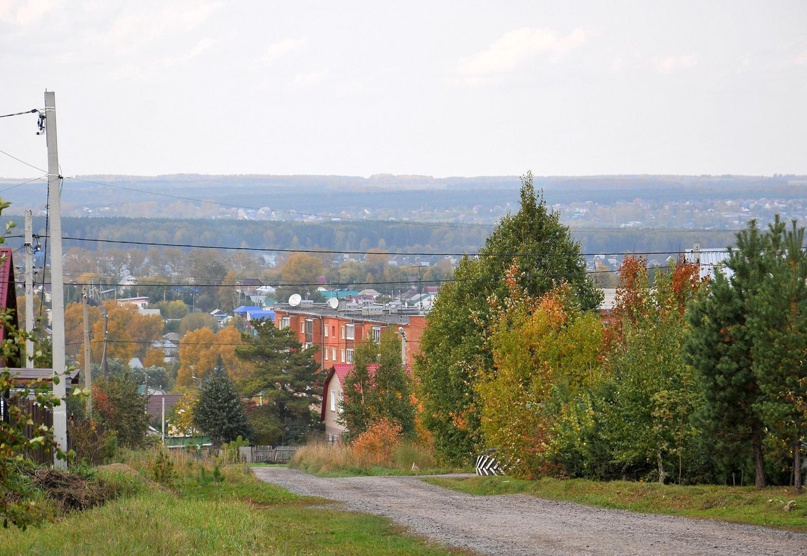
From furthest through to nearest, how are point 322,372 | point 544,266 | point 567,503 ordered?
point 322,372
point 544,266
point 567,503

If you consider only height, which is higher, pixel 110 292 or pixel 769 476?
pixel 769 476

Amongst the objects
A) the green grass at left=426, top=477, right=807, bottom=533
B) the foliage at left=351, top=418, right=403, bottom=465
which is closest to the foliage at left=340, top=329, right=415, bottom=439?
the foliage at left=351, top=418, right=403, bottom=465

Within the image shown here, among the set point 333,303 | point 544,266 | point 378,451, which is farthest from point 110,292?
point 544,266

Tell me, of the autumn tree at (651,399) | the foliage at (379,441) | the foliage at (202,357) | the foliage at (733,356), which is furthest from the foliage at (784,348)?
the foliage at (202,357)

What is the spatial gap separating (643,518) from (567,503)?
4065mm

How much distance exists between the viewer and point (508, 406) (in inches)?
1164

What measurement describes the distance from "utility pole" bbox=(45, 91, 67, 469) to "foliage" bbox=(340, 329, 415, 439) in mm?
33295

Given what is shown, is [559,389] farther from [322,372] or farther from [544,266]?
[322,372]

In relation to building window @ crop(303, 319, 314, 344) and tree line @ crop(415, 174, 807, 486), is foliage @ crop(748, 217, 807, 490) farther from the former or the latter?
building window @ crop(303, 319, 314, 344)

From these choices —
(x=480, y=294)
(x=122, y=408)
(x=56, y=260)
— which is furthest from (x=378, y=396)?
(x=56, y=260)

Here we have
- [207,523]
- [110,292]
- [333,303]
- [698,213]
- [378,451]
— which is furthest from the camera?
[698,213]

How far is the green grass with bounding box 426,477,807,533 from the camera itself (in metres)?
17.2

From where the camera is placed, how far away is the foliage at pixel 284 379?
76562 millimetres

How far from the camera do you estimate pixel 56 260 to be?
71.1 feet
